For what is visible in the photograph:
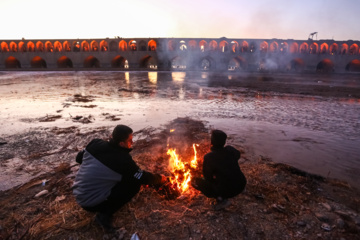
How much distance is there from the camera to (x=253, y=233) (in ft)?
7.68

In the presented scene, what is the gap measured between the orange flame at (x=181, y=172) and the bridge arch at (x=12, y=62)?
200 ft

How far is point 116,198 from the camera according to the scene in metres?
2.40

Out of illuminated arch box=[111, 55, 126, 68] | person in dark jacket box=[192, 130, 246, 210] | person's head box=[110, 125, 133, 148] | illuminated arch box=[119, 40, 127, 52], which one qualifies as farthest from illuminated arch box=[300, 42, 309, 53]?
person's head box=[110, 125, 133, 148]

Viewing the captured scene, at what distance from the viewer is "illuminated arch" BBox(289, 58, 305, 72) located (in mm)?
44725

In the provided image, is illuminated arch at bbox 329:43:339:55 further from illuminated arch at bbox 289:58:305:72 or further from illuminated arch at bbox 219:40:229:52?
illuminated arch at bbox 219:40:229:52

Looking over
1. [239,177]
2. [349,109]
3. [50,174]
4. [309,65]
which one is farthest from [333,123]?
[309,65]

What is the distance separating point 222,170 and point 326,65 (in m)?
56.2

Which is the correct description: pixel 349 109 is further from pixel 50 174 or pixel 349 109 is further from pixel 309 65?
pixel 309 65

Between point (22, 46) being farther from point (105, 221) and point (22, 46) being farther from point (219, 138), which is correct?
point (219, 138)

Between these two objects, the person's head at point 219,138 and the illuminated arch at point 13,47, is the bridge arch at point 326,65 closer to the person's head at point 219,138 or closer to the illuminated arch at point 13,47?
the person's head at point 219,138

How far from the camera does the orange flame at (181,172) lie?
313 cm

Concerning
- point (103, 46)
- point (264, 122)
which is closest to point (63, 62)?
point (103, 46)

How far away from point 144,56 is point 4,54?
3259 centimetres

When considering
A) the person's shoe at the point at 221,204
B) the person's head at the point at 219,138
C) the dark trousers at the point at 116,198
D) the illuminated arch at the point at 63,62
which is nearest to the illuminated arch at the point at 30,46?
the illuminated arch at the point at 63,62
